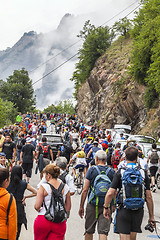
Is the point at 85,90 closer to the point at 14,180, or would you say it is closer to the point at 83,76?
the point at 83,76

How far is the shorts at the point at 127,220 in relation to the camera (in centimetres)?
467

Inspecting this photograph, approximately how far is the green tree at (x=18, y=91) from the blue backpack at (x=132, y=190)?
277 feet

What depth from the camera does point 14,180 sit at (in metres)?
5.18

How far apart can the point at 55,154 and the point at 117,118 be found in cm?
2260

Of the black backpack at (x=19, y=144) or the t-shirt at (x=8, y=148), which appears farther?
the black backpack at (x=19, y=144)

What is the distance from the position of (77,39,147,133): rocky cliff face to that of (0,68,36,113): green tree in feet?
91.2

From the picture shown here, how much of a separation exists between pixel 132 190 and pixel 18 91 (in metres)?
86.0

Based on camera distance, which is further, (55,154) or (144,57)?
(144,57)

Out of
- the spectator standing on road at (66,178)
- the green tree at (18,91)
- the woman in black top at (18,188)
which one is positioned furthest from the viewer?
the green tree at (18,91)

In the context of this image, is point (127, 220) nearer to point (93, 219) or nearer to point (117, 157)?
point (93, 219)

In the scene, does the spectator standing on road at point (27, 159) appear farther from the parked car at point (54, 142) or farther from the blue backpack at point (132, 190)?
the blue backpack at point (132, 190)

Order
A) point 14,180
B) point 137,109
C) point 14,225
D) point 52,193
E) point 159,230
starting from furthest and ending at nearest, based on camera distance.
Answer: point 137,109 → point 159,230 → point 14,180 → point 52,193 → point 14,225

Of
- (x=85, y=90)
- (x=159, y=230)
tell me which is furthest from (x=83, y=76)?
(x=159, y=230)

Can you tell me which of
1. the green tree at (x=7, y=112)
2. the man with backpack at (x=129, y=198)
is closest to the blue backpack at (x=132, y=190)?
the man with backpack at (x=129, y=198)
